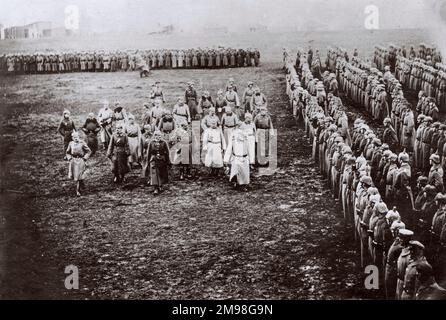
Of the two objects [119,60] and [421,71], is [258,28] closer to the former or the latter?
[119,60]

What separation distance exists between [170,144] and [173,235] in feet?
11.3

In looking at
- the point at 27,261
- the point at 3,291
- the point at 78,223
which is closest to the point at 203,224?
the point at 78,223

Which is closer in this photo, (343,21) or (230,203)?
(230,203)

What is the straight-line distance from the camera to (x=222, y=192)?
41.7ft

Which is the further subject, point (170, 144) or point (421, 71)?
point (421, 71)

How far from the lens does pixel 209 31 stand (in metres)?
31.6

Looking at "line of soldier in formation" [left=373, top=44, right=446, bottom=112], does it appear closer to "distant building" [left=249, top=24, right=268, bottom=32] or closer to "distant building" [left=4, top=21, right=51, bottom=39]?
"distant building" [left=249, top=24, right=268, bottom=32]

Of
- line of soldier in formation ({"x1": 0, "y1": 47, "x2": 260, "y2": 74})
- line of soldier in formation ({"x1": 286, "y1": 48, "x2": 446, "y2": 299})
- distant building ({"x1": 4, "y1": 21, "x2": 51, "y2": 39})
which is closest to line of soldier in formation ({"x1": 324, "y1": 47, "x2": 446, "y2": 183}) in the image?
line of soldier in formation ({"x1": 286, "y1": 48, "x2": 446, "y2": 299})

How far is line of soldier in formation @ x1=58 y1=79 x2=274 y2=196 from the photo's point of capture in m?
12.7

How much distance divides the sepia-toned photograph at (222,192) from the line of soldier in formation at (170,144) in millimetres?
42

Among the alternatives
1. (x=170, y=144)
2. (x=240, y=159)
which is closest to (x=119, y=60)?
(x=170, y=144)

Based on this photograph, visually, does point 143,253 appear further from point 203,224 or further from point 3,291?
point 3,291

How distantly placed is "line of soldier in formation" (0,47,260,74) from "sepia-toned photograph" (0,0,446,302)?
473cm
